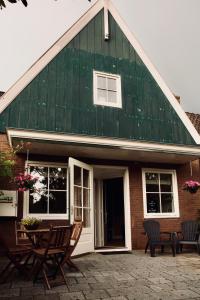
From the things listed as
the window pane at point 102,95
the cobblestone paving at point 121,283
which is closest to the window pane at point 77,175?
the cobblestone paving at point 121,283

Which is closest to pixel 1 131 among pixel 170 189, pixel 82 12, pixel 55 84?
pixel 55 84

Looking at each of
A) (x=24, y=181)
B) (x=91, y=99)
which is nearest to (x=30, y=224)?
(x=24, y=181)

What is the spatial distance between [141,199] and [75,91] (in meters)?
3.73

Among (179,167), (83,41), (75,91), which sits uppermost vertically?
(83,41)

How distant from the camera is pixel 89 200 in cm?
791

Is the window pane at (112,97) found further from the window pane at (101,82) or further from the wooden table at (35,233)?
the wooden table at (35,233)

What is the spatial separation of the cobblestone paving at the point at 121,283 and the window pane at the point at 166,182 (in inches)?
118

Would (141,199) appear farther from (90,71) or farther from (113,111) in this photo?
(90,71)

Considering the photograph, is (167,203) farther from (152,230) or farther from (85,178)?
(85,178)

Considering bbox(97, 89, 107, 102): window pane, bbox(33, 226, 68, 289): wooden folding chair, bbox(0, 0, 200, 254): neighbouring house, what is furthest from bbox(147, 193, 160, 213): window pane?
bbox(33, 226, 68, 289): wooden folding chair

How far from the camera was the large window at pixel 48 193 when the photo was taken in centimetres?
771

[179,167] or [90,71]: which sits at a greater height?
[90,71]

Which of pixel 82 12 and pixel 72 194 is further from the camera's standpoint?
pixel 82 12

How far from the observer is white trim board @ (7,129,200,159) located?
22.1 feet
